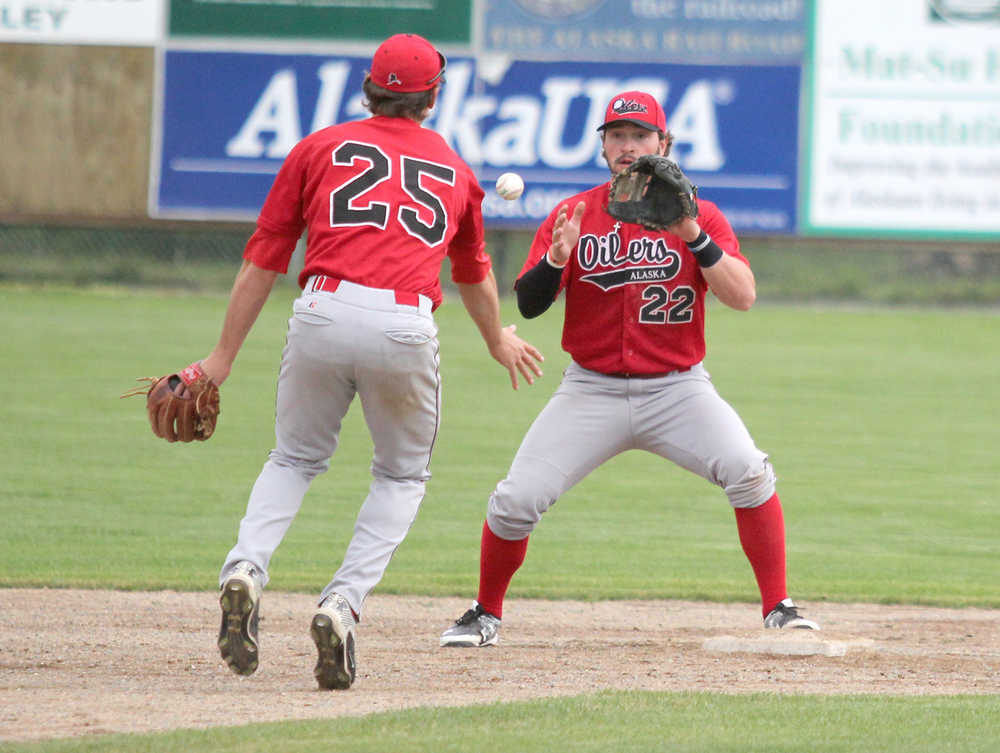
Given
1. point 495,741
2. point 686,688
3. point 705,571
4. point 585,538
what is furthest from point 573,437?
point 585,538

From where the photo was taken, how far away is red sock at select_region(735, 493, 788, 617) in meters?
5.26

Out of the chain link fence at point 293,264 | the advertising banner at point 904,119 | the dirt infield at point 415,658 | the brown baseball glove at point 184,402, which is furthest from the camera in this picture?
the chain link fence at point 293,264

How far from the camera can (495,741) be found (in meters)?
3.62

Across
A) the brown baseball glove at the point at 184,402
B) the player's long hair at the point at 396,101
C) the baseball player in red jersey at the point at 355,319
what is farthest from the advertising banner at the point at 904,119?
the brown baseball glove at the point at 184,402

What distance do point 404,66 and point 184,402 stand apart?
115 centimetres

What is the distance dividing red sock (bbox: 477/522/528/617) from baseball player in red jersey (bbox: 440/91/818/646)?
20 millimetres

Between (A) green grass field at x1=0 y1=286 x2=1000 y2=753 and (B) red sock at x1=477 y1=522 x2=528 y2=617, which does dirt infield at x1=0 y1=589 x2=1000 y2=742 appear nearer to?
(B) red sock at x1=477 y1=522 x2=528 y2=617

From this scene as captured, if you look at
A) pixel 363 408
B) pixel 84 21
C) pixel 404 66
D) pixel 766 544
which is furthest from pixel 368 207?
pixel 84 21

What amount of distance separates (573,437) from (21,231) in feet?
51.2

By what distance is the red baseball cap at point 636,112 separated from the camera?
202 inches

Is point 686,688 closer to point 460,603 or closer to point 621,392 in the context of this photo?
point 621,392

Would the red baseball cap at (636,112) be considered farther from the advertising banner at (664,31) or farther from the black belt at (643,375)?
the advertising banner at (664,31)

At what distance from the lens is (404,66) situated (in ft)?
14.6

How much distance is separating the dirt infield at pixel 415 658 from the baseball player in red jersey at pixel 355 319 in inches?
10.3
